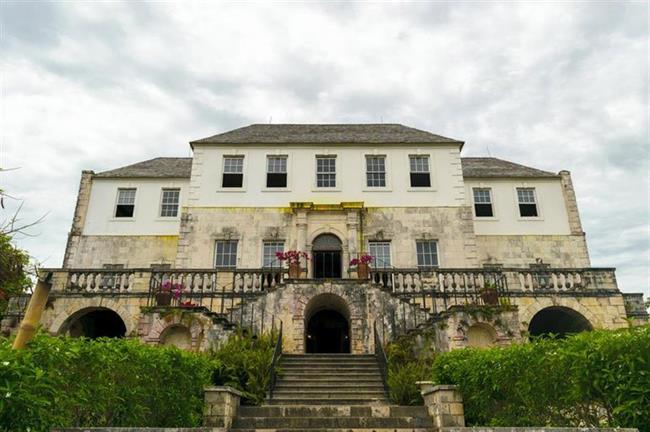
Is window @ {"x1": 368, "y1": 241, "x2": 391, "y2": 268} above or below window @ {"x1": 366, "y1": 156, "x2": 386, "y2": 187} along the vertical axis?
below

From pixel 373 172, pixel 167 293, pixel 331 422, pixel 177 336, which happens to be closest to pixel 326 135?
pixel 373 172

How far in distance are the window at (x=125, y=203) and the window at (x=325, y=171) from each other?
35.1 feet

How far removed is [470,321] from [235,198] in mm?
13433

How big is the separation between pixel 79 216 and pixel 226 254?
9.09 m

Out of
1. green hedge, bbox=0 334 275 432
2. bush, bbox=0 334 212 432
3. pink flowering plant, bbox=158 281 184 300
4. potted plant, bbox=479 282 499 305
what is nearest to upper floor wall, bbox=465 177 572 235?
potted plant, bbox=479 282 499 305

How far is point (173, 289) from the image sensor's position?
1652 cm

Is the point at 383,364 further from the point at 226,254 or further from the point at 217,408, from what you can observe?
the point at 226,254

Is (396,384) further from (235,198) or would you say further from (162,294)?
(235,198)

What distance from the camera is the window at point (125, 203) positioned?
84.8ft

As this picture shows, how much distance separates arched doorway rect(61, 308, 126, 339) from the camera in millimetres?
16945

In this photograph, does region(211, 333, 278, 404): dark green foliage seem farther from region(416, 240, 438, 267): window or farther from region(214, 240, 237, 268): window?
region(416, 240, 438, 267): window

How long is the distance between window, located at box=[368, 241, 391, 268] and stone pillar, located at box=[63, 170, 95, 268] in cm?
1568

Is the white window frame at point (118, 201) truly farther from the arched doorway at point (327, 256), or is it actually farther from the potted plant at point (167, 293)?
the arched doorway at point (327, 256)

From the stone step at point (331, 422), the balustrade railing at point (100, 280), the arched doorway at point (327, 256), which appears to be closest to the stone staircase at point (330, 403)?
the stone step at point (331, 422)
